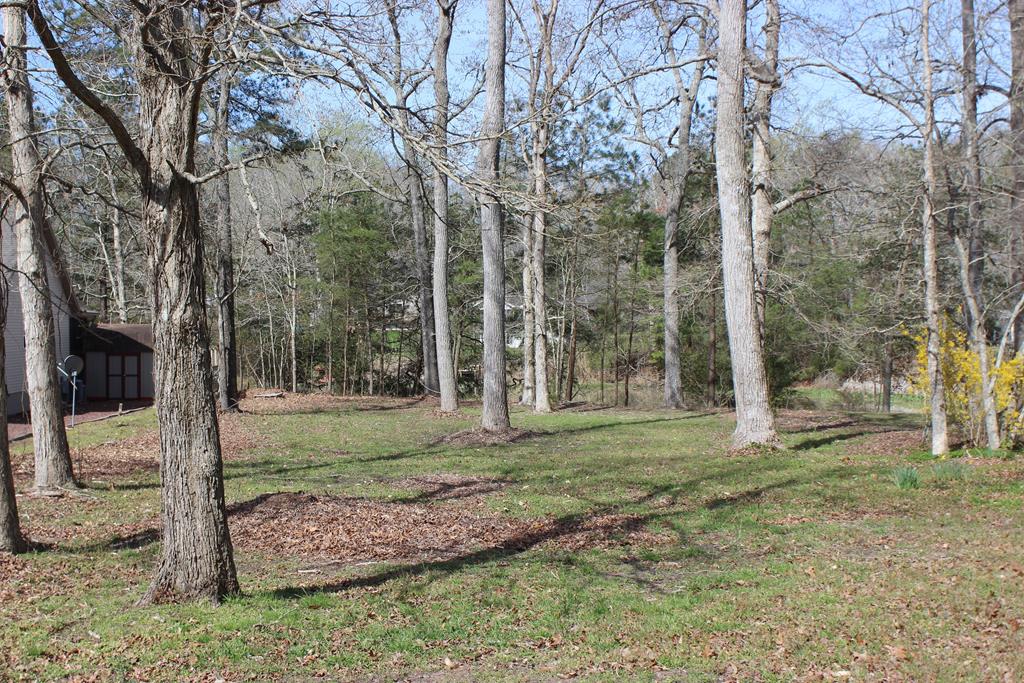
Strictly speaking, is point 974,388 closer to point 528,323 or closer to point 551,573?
point 551,573

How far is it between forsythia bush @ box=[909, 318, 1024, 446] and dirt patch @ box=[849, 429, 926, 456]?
0.87 meters

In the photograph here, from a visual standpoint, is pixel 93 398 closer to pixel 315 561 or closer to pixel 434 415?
pixel 434 415

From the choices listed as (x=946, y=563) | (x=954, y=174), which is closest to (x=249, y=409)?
A: (x=954, y=174)

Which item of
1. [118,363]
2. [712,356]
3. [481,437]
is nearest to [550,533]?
[481,437]

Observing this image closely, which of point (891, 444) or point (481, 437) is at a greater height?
point (481, 437)

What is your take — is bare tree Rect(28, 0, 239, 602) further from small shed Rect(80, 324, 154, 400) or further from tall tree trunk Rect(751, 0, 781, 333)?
small shed Rect(80, 324, 154, 400)

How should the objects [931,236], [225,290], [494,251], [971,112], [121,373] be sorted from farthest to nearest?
[121,373], [225,290], [494,251], [971,112], [931,236]

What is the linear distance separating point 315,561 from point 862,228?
38.2 ft

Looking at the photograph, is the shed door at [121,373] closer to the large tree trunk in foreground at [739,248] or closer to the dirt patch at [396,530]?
the dirt patch at [396,530]

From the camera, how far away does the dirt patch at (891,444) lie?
42.4 feet

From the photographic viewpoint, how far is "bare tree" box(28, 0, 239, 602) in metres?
5.32

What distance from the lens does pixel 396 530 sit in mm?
8320

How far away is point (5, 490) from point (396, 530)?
134 inches

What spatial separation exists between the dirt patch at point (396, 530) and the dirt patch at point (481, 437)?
571 centimetres
